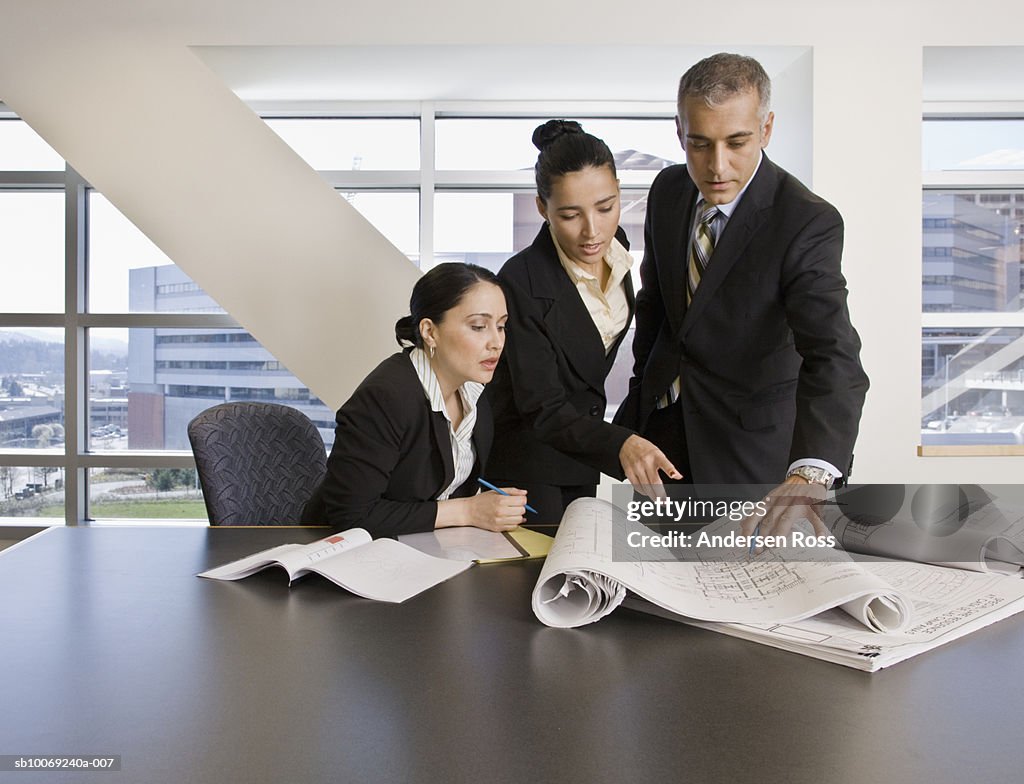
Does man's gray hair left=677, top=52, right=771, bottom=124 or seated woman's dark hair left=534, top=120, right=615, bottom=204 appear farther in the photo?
seated woman's dark hair left=534, top=120, right=615, bottom=204

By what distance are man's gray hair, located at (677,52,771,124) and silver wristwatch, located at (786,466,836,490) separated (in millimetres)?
689

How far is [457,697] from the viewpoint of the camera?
83 centimetres

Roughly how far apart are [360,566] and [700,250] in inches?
41.3

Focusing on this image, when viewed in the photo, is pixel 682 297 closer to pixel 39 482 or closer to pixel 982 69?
pixel 982 69

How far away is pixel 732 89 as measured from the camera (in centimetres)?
163

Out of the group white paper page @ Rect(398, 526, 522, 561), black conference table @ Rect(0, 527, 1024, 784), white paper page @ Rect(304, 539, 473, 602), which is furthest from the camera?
white paper page @ Rect(398, 526, 522, 561)

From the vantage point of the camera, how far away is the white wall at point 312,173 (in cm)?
300

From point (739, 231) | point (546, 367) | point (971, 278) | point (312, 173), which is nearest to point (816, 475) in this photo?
point (739, 231)

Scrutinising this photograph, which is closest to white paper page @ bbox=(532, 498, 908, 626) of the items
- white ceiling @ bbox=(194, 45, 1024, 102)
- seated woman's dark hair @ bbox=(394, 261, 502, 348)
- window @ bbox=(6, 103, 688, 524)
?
seated woman's dark hair @ bbox=(394, 261, 502, 348)

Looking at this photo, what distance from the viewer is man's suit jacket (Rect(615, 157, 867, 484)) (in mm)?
1676

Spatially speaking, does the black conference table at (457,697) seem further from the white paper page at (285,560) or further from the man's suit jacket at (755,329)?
the man's suit jacket at (755,329)

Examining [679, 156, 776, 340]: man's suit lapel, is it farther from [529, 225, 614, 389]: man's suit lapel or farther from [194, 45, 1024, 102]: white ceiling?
[194, 45, 1024, 102]: white ceiling

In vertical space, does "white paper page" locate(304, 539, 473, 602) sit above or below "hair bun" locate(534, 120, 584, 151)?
below

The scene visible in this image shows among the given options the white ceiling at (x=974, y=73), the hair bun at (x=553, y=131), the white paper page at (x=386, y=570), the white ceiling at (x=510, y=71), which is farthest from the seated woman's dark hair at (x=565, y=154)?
the white ceiling at (x=974, y=73)
